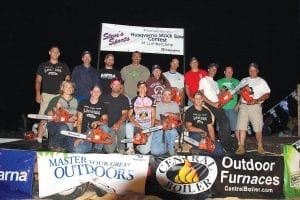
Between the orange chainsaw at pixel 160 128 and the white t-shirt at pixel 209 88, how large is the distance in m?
1.15

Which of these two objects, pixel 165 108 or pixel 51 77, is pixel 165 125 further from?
pixel 51 77

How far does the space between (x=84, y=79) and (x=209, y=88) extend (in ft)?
9.67

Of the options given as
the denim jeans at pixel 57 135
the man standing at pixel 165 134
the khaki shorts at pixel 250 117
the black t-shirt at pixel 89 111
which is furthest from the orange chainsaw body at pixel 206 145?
the denim jeans at pixel 57 135

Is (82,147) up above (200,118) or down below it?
below

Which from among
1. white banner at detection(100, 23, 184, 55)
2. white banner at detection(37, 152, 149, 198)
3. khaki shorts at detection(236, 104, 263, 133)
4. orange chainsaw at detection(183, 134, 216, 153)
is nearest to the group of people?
khaki shorts at detection(236, 104, 263, 133)

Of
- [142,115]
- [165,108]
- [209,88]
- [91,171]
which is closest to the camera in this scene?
[91,171]

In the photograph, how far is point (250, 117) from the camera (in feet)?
30.7

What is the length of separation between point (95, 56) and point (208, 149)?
10.3 meters

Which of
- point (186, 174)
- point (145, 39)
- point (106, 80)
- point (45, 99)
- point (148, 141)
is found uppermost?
point (145, 39)

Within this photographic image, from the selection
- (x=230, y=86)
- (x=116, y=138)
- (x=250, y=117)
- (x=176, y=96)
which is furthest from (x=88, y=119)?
(x=250, y=117)

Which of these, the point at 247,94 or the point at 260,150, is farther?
the point at 247,94

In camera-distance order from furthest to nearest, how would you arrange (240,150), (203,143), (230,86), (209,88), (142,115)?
(230,86), (209,88), (240,150), (142,115), (203,143)

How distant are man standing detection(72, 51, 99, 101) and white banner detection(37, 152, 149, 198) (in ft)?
5.42

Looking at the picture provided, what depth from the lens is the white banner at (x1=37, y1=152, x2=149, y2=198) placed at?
27.2ft
